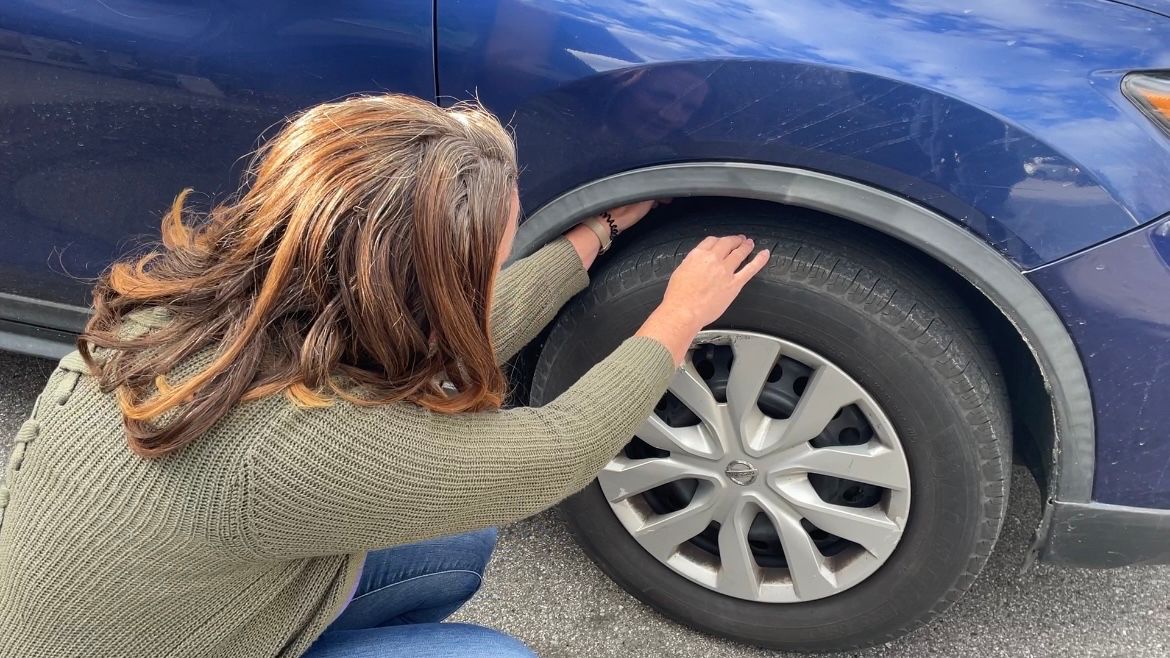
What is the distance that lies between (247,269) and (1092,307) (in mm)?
1265

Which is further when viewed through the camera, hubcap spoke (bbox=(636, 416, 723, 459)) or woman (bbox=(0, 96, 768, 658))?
hubcap spoke (bbox=(636, 416, 723, 459))

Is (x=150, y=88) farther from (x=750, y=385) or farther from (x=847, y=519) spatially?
(x=847, y=519)

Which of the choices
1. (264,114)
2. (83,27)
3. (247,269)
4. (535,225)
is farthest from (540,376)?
(83,27)

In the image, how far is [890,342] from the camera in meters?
1.53

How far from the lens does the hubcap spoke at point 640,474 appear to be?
1.79 meters

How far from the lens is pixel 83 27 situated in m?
1.71

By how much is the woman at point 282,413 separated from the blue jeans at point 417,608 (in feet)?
0.58

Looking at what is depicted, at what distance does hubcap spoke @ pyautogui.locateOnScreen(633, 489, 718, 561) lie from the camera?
182 centimetres

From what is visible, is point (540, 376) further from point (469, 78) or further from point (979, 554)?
point (979, 554)

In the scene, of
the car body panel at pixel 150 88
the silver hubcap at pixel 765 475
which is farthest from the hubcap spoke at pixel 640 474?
the car body panel at pixel 150 88

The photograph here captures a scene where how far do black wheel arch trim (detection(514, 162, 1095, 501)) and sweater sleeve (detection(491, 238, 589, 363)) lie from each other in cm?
17

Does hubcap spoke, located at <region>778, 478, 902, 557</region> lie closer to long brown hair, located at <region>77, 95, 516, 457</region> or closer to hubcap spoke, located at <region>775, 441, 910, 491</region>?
hubcap spoke, located at <region>775, 441, 910, 491</region>

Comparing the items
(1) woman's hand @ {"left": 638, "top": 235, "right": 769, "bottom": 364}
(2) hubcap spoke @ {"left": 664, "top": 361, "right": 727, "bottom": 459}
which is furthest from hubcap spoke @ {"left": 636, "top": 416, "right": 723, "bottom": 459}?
(1) woman's hand @ {"left": 638, "top": 235, "right": 769, "bottom": 364}

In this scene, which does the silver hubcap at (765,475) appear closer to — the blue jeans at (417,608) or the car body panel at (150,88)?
the blue jeans at (417,608)
